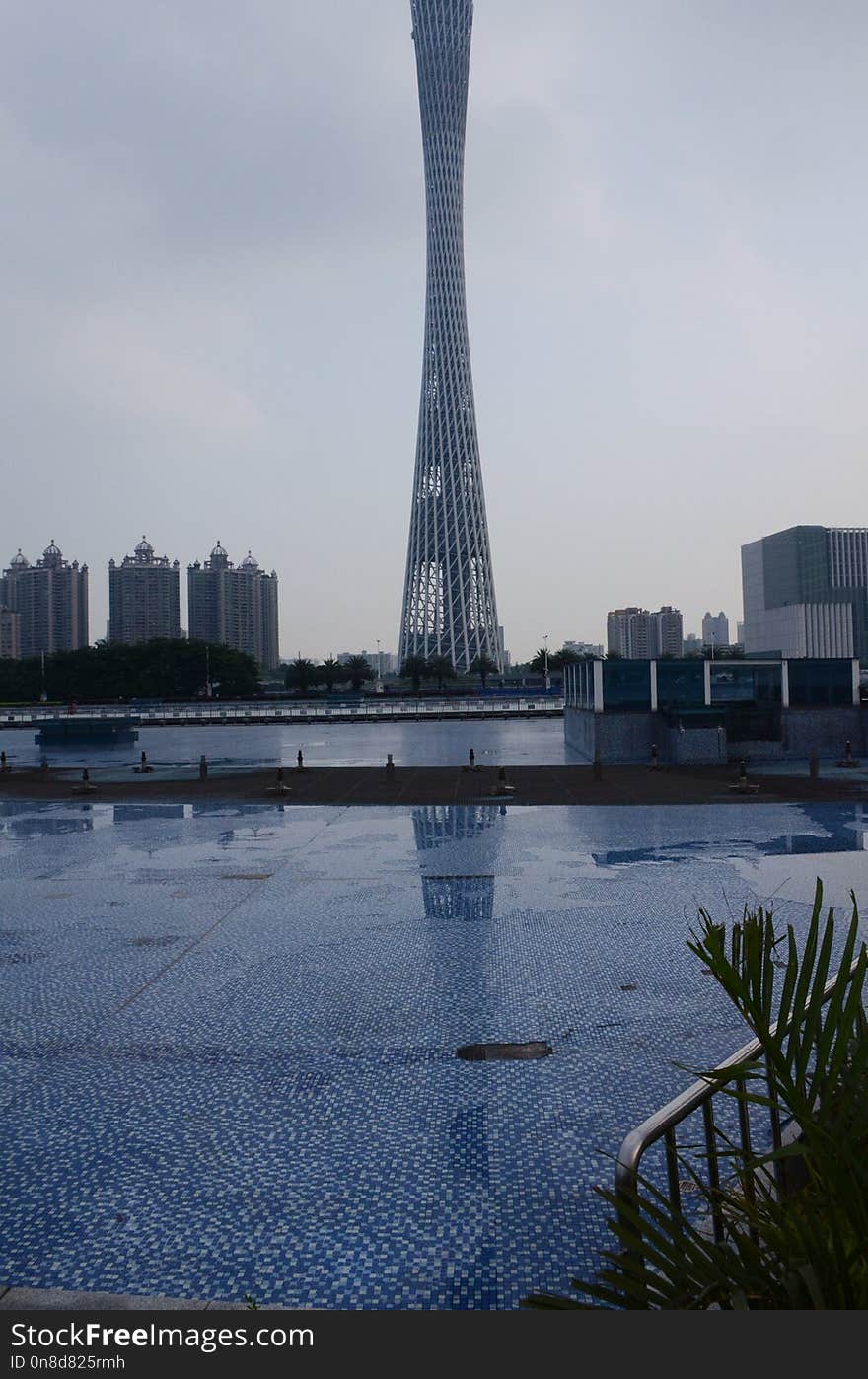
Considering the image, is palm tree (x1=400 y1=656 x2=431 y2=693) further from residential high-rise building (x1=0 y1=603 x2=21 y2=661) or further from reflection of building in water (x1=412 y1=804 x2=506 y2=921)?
residential high-rise building (x1=0 y1=603 x2=21 y2=661)

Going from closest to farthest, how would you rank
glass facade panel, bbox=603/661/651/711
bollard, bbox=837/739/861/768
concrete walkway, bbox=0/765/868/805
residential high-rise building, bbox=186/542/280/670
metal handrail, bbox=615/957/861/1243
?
1. metal handrail, bbox=615/957/861/1243
2. concrete walkway, bbox=0/765/868/805
3. bollard, bbox=837/739/861/768
4. glass facade panel, bbox=603/661/651/711
5. residential high-rise building, bbox=186/542/280/670

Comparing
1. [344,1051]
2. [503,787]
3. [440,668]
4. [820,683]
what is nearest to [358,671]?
[440,668]

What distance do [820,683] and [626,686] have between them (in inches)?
202

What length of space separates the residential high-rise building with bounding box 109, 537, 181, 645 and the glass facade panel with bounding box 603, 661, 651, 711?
130741mm

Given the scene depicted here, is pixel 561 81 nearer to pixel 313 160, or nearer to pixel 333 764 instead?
pixel 313 160

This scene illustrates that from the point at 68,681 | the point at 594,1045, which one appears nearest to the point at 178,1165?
the point at 594,1045

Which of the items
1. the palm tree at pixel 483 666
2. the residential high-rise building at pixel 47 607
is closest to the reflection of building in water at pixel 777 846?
the palm tree at pixel 483 666

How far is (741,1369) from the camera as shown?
4.91ft

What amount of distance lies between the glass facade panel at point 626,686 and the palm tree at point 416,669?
63.1 metres

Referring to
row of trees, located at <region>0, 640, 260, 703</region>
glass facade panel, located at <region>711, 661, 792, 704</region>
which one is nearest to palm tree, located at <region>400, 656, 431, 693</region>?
row of trees, located at <region>0, 640, 260, 703</region>

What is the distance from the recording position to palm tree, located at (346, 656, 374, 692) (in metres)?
84.1

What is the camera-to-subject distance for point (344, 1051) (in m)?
6.12

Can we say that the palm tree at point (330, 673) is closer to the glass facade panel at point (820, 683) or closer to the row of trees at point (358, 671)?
the row of trees at point (358, 671)

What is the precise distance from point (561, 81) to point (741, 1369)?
58.9 m
